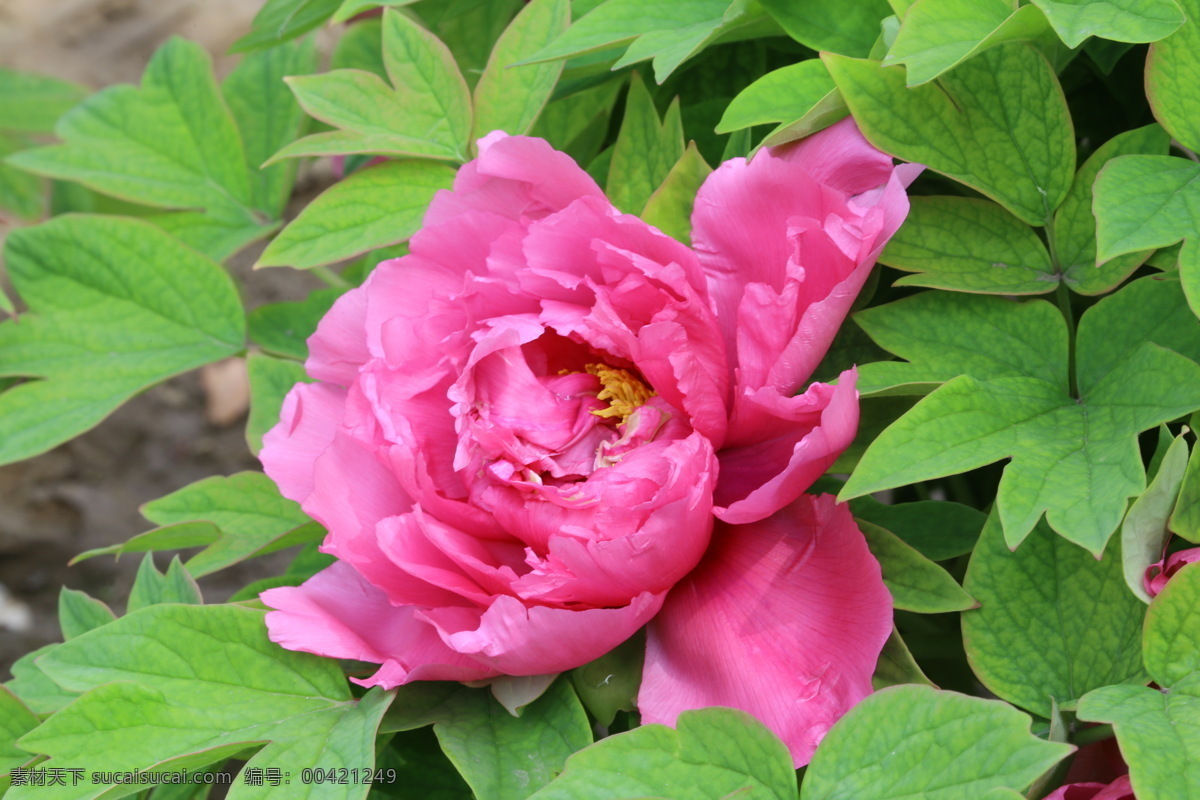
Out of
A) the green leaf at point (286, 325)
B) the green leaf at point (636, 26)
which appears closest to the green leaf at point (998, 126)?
the green leaf at point (636, 26)

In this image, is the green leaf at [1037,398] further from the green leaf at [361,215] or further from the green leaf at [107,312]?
the green leaf at [107,312]

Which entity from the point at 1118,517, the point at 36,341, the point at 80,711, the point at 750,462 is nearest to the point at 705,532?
the point at 750,462

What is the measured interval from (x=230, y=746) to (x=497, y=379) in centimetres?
19

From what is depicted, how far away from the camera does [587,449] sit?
19.9 inches

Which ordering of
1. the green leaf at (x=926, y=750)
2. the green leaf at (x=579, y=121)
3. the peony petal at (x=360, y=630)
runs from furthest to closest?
the green leaf at (x=579, y=121) → the peony petal at (x=360, y=630) → the green leaf at (x=926, y=750)

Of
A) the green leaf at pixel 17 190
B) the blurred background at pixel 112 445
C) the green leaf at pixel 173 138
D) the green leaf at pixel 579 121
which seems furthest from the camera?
the blurred background at pixel 112 445

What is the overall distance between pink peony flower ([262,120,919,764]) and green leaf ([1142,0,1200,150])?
10 cm

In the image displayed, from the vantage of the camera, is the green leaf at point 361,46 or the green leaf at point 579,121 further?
the green leaf at point 361,46

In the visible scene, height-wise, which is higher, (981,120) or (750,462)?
(981,120)

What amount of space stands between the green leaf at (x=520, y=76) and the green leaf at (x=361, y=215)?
4 centimetres

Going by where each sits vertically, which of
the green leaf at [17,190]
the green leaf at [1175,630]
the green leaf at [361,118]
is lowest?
the green leaf at [17,190]

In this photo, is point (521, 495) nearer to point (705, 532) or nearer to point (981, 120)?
point (705, 532)

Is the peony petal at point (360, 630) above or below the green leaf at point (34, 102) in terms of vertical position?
above

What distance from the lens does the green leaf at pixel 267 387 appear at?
662 mm
